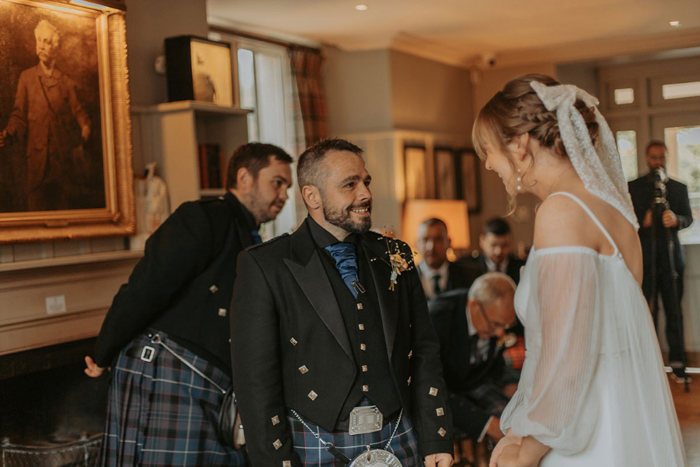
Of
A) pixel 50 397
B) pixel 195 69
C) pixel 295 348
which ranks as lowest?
pixel 50 397

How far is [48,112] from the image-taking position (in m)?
3.21

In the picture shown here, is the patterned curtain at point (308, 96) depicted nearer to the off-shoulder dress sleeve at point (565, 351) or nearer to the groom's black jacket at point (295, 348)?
the groom's black jacket at point (295, 348)

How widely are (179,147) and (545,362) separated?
110 inches

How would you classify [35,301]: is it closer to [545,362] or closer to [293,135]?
[545,362]

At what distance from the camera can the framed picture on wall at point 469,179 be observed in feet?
26.4

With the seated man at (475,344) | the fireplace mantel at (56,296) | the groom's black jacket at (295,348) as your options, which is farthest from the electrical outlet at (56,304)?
the seated man at (475,344)

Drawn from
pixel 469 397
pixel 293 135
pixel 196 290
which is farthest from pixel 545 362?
pixel 293 135

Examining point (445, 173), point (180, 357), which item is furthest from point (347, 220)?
point (445, 173)

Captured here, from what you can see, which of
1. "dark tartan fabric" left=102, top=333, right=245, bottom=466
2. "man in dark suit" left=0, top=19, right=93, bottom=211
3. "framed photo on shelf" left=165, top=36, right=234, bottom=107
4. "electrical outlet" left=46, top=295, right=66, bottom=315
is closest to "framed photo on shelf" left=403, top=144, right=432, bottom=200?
"framed photo on shelf" left=165, top=36, right=234, bottom=107

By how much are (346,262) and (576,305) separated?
77 centimetres

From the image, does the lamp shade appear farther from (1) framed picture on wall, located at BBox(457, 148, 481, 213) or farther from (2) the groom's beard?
(2) the groom's beard

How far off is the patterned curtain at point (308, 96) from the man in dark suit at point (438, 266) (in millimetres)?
1571

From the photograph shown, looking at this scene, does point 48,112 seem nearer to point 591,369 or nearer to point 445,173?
point 591,369

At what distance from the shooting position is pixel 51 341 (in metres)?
3.33
